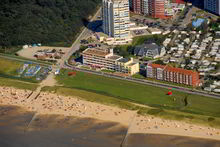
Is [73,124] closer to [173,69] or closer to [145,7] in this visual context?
[173,69]

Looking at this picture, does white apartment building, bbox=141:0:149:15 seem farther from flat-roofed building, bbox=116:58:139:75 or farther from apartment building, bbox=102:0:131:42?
flat-roofed building, bbox=116:58:139:75

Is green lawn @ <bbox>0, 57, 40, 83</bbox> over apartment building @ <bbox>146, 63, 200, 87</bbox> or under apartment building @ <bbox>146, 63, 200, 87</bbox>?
under

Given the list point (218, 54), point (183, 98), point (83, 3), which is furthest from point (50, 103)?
point (83, 3)

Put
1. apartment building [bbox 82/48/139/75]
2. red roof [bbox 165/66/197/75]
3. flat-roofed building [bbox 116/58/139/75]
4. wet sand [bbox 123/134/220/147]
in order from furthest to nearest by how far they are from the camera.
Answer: apartment building [bbox 82/48/139/75] → flat-roofed building [bbox 116/58/139/75] → red roof [bbox 165/66/197/75] → wet sand [bbox 123/134/220/147]

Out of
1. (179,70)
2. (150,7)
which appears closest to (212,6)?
(150,7)

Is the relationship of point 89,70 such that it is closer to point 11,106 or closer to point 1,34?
point 11,106

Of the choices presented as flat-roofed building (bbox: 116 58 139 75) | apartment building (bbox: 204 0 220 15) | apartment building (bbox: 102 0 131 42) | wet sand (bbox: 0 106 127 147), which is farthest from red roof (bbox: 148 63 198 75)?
apartment building (bbox: 204 0 220 15)
